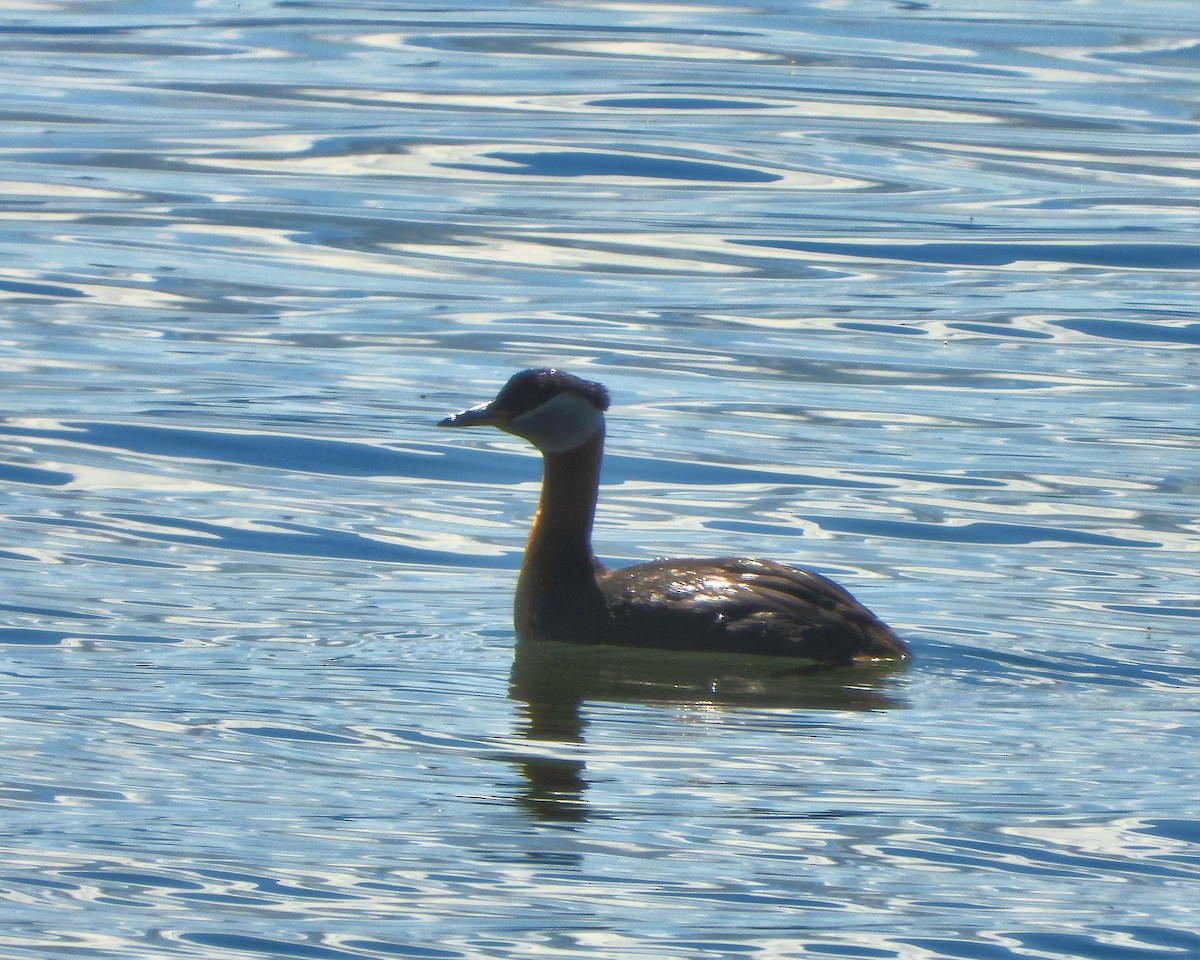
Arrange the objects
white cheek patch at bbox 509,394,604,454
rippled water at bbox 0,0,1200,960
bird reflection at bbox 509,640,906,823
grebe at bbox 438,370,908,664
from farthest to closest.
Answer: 1. white cheek patch at bbox 509,394,604,454
2. grebe at bbox 438,370,908,664
3. bird reflection at bbox 509,640,906,823
4. rippled water at bbox 0,0,1200,960

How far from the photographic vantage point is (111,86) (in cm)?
2519

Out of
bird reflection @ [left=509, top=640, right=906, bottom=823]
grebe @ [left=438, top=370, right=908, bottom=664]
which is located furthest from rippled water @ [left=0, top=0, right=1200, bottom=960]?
grebe @ [left=438, top=370, right=908, bottom=664]

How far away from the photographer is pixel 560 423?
1058 centimetres

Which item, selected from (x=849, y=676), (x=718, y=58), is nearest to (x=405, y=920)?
(x=849, y=676)

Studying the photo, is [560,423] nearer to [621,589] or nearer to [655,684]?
[621,589]

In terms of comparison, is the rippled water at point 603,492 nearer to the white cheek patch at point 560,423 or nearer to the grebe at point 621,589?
the grebe at point 621,589

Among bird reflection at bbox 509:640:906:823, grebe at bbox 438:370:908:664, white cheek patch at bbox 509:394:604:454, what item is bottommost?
bird reflection at bbox 509:640:906:823

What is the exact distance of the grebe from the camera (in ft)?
31.4

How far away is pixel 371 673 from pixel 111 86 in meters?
A: 17.3

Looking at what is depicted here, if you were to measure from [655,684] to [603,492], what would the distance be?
3537 millimetres

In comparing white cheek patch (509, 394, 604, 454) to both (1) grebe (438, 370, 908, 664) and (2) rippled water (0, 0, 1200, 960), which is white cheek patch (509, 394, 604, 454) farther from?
(2) rippled water (0, 0, 1200, 960)

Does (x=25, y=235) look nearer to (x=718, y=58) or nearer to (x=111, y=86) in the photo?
(x=111, y=86)

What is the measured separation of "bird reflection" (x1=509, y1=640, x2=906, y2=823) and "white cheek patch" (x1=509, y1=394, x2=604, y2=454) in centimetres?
103

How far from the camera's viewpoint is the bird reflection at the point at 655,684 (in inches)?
338
